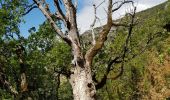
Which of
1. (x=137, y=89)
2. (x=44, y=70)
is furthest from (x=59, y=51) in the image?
(x=137, y=89)

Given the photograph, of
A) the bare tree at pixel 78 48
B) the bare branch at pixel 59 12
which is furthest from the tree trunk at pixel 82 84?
the bare branch at pixel 59 12

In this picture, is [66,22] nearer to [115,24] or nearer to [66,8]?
[66,8]

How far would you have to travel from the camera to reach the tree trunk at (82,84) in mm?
12148

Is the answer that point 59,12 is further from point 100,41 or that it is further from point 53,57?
point 53,57

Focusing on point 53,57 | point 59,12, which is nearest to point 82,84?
point 59,12

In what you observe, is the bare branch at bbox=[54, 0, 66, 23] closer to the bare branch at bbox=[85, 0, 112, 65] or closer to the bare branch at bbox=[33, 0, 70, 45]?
the bare branch at bbox=[33, 0, 70, 45]

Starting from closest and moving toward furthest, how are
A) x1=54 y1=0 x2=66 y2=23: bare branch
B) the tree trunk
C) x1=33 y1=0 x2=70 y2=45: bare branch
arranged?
the tree trunk < x1=33 y1=0 x2=70 y2=45: bare branch < x1=54 y1=0 x2=66 y2=23: bare branch

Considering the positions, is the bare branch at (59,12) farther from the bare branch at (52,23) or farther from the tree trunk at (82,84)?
the tree trunk at (82,84)

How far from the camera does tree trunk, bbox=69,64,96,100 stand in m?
12.1

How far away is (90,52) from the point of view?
1292 cm

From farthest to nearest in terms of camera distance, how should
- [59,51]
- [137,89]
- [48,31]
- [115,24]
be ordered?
[137,89]
[59,51]
[48,31]
[115,24]

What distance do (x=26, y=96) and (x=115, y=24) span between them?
950cm

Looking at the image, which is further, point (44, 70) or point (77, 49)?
point (44, 70)

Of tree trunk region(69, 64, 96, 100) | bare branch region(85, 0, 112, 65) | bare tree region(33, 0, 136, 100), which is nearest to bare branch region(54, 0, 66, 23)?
bare tree region(33, 0, 136, 100)
